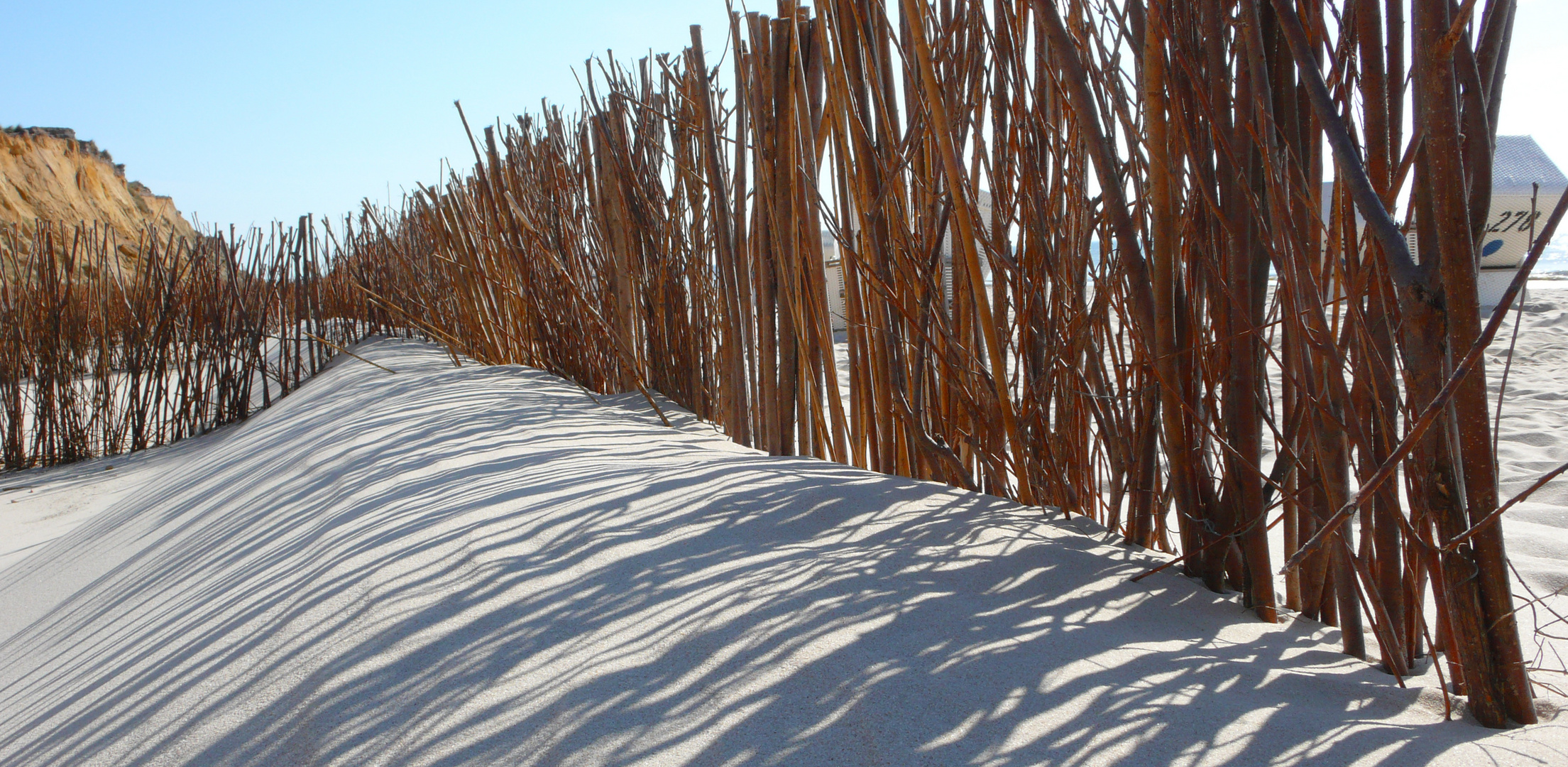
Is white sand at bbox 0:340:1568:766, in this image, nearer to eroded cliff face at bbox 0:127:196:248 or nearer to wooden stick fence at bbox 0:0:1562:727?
wooden stick fence at bbox 0:0:1562:727

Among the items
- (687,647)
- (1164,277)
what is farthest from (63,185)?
(1164,277)

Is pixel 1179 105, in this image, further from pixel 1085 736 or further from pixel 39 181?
pixel 39 181

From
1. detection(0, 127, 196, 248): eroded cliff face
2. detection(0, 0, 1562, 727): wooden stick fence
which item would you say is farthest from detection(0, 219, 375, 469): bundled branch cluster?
detection(0, 127, 196, 248): eroded cliff face

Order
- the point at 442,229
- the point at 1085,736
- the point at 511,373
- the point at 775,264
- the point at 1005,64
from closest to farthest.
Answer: the point at 1085,736 < the point at 1005,64 < the point at 775,264 < the point at 511,373 < the point at 442,229

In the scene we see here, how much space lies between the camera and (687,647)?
90cm

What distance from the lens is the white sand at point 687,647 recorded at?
735 millimetres

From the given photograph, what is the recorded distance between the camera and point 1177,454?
1.06 metres

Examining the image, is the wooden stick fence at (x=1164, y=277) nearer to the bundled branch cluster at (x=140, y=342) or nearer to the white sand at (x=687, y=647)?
the white sand at (x=687, y=647)

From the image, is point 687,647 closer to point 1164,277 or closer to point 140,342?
point 1164,277

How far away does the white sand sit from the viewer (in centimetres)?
74

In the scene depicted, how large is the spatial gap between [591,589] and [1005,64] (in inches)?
33.5

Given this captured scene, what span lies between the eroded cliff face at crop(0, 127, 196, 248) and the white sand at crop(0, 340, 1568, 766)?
42.8 feet

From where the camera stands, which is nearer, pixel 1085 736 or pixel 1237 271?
pixel 1085 736

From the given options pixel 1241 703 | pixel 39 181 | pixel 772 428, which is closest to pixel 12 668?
pixel 772 428
